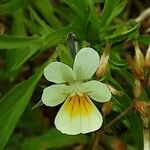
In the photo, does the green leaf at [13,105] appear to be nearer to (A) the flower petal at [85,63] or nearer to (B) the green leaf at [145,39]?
(A) the flower petal at [85,63]

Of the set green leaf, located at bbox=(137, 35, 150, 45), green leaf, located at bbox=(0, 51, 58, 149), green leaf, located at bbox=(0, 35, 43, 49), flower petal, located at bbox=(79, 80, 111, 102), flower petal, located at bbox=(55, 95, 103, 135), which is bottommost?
green leaf, located at bbox=(137, 35, 150, 45)

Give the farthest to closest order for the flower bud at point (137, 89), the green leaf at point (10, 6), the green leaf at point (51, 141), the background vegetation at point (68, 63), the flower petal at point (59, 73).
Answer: the green leaf at point (51, 141) → the green leaf at point (10, 6) → the background vegetation at point (68, 63) → the flower bud at point (137, 89) → the flower petal at point (59, 73)

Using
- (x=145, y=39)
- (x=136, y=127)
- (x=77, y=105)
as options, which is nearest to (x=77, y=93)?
(x=77, y=105)

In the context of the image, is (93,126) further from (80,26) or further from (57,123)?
(80,26)

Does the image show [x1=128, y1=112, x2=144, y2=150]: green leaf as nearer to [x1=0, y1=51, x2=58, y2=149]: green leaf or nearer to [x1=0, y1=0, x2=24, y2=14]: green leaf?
[x1=0, y1=51, x2=58, y2=149]: green leaf

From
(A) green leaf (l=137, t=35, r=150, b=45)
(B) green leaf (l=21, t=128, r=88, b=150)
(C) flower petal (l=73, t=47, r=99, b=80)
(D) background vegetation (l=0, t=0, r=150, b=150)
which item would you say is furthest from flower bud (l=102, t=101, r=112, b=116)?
(B) green leaf (l=21, t=128, r=88, b=150)

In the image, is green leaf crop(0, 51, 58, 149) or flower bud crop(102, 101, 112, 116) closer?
flower bud crop(102, 101, 112, 116)

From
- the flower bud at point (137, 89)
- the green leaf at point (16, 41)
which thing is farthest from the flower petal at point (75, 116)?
the green leaf at point (16, 41)

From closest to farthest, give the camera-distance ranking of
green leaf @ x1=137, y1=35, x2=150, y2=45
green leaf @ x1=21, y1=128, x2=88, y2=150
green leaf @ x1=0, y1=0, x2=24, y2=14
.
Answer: green leaf @ x1=137, y1=35, x2=150, y2=45, green leaf @ x1=0, y1=0, x2=24, y2=14, green leaf @ x1=21, y1=128, x2=88, y2=150

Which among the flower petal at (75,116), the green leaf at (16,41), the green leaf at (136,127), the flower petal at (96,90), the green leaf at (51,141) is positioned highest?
the green leaf at (16,41)
